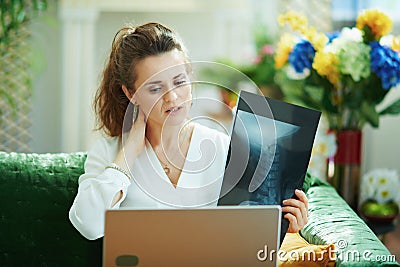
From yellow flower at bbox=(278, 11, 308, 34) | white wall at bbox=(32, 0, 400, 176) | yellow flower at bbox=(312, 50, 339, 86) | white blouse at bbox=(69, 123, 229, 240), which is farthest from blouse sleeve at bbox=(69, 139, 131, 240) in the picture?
white wall at bbox=(32, 0, 400, 176)

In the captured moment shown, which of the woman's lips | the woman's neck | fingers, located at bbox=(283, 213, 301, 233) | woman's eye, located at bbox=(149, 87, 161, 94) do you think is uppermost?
woman's eye, located at bbox=(149, 87, 161, 94)

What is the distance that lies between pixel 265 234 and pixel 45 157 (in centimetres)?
86

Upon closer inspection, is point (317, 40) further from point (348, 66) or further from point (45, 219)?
point (45, 219)

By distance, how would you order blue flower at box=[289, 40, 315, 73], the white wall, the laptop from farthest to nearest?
the white wall < blue flower at box=[289, 40, 315, 73] < the laptop

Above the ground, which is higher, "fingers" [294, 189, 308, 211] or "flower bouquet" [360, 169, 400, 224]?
"fingers" [294, 189, 308, 211]

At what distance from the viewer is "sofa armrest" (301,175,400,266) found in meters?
1.65

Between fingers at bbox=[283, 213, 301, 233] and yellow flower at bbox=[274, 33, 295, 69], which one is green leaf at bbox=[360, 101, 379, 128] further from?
fingers at bbox=[283, 213, 301, 233]

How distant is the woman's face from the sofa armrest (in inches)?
17.8

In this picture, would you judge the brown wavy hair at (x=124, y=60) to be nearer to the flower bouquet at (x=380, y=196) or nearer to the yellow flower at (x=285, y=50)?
the yellow flower at (x=285, y=50)

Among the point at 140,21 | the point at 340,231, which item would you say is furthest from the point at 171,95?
the point at 140,21

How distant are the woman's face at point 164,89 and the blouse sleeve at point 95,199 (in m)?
0.18

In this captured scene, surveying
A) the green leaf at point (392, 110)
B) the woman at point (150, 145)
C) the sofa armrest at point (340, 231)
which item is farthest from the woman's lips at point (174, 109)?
the green leaf at point (392, 110)

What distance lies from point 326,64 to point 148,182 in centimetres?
101

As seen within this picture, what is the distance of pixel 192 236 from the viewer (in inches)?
59.8
